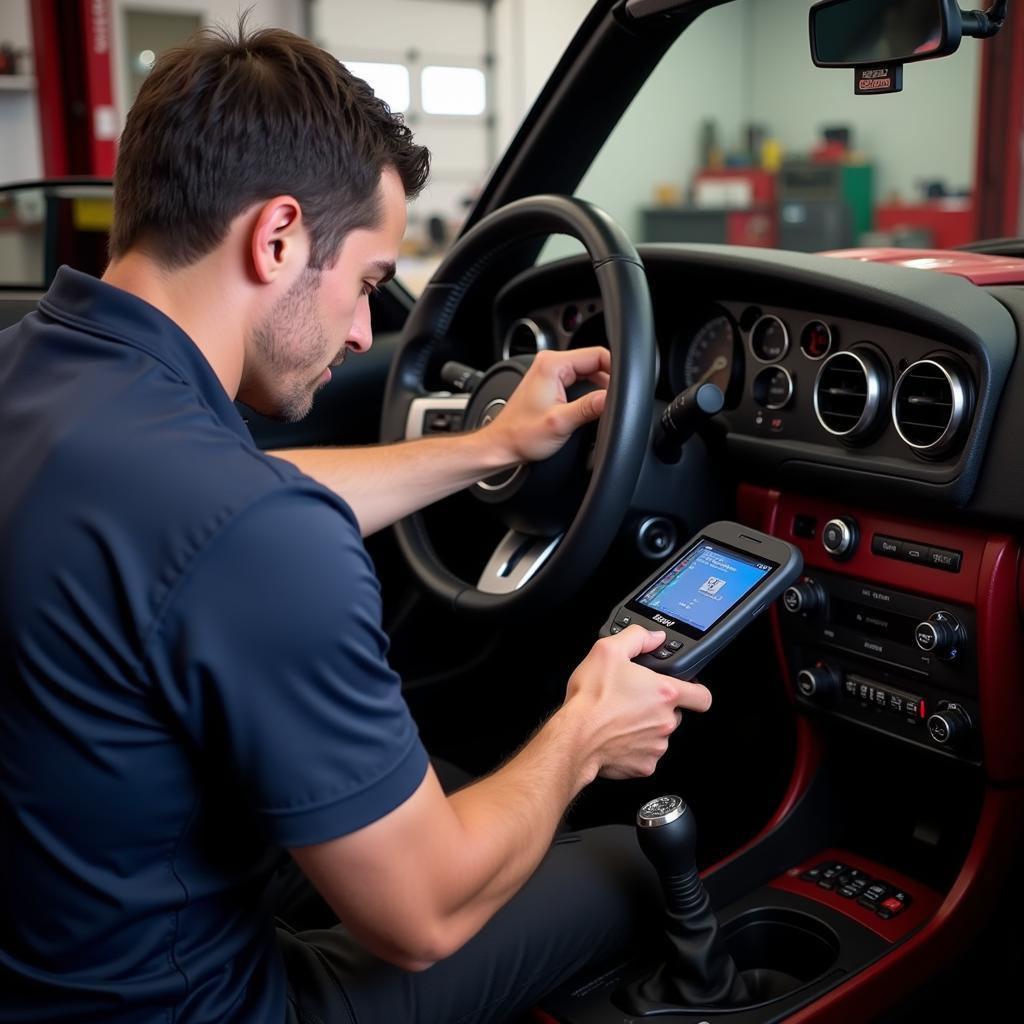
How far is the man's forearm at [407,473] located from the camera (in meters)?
1.37

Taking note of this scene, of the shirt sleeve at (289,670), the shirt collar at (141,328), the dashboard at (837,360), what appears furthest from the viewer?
the dashboard at (837,360)

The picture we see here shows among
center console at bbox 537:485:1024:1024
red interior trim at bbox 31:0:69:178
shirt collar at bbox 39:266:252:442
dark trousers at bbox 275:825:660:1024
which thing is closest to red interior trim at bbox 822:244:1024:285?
center console at bbox 537:485:1024:1024

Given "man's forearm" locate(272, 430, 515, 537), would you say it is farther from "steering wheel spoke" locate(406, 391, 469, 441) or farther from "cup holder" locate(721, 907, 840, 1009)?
"cup holder" locate(721, 907, 840, 1009)

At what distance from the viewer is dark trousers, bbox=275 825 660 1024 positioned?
99 centimetres

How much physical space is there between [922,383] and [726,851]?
702 mm

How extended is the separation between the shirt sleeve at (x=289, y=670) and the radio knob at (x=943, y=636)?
2.34 ft

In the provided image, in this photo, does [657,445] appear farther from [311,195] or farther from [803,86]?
[803,86]

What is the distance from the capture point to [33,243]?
133 inches

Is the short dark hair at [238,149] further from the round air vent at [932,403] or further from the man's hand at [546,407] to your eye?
the round air vent at [932,403]

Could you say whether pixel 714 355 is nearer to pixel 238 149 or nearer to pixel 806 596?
pixel 806 596

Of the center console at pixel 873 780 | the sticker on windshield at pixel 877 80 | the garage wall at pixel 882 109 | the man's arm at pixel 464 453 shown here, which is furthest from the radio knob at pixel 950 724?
the garage wall at pixel 882 109

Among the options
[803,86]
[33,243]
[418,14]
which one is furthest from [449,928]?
[803,86]

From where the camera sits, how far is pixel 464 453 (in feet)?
4.52

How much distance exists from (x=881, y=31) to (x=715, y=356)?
419 mm
